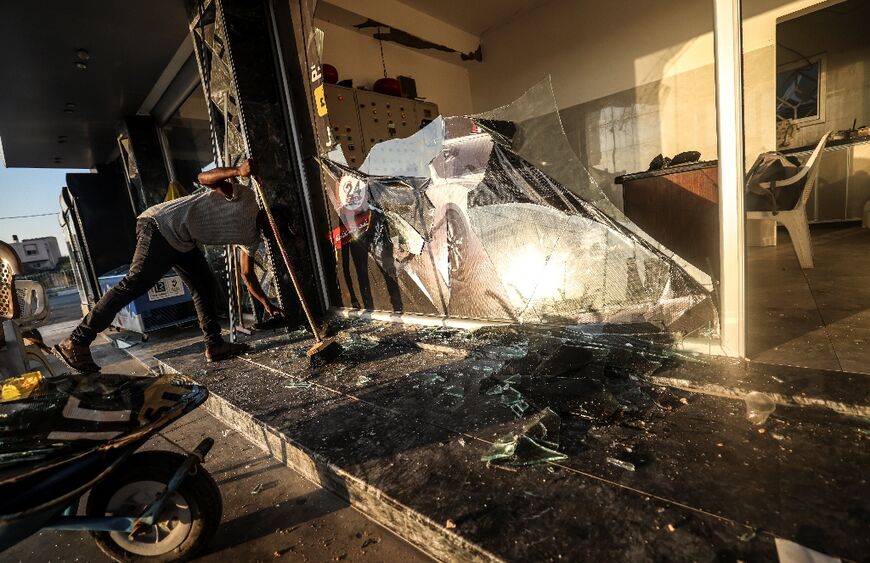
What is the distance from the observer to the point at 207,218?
3355 millimetres

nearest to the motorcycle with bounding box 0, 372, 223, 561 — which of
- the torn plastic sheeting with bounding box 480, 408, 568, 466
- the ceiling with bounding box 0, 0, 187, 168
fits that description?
the torn plastic sheeting with bounding box 480, 408, 568, 466

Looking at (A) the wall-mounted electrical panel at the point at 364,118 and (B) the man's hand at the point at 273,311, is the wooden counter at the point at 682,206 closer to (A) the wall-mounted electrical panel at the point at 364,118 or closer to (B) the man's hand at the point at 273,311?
(A) the wall-mounted electrical panel at the point at 364,118

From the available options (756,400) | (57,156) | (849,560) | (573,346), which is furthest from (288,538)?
(57,156)

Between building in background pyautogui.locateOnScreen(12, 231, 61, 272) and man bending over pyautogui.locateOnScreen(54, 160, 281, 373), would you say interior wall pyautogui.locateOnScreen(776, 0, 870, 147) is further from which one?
building in background pyautogui.locateOnScreen(12, 231, 61, 272)

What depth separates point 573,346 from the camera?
2627 mm

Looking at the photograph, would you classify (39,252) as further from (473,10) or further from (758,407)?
(758,407)

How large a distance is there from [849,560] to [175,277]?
6.69 metres

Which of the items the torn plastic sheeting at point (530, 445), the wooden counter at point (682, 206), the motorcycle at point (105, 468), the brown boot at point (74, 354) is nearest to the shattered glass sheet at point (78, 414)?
the motorcycle at point (105, 468)

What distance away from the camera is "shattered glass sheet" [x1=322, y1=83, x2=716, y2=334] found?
245cm

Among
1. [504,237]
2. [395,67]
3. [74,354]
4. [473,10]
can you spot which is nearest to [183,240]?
[74,354]

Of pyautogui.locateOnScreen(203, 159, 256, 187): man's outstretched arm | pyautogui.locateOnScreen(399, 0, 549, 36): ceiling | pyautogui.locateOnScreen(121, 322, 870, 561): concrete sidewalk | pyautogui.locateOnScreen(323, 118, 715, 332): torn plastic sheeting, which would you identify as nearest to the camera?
pyautogui.locateOnScreen(121, 322, 870, 561): concrete sidewalk

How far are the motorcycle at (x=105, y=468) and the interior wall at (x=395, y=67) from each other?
236 inches

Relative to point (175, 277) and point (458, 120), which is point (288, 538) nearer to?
point (458, 120)

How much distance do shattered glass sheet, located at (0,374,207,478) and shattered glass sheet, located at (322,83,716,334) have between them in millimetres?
2182
